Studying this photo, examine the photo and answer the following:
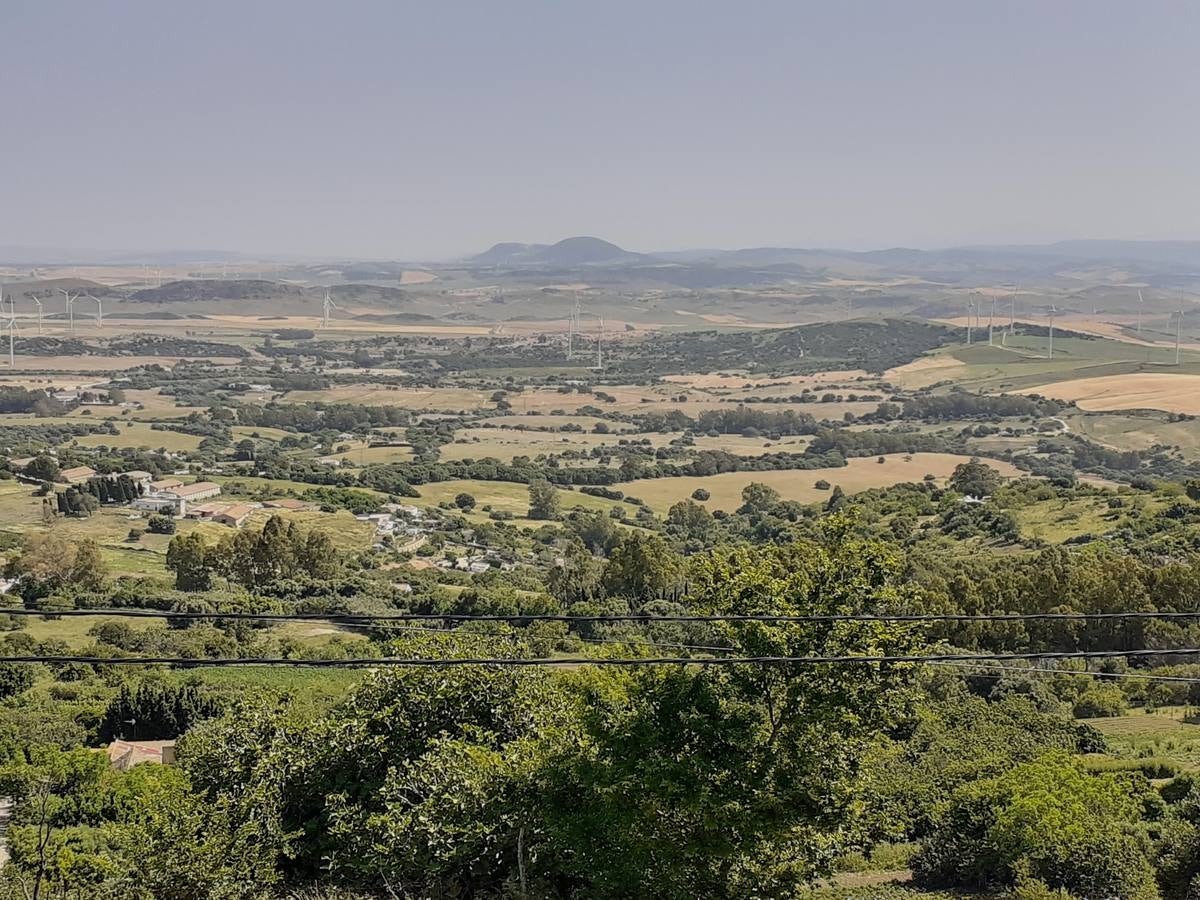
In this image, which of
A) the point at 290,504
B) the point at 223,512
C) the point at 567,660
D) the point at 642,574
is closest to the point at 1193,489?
the point at 642,574

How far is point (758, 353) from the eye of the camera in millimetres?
192000

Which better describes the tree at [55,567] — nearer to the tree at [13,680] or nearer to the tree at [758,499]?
the tree at [13,680]

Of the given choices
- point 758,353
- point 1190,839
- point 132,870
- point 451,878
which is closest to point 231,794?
point 132,870

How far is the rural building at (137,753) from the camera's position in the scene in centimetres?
2502

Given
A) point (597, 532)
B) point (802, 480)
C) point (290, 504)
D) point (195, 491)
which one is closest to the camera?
point (597, 532)

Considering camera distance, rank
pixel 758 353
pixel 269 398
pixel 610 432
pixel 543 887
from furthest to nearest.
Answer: pixel 758 353, pixel 269 398, pixel 610 432, pixel 543 887

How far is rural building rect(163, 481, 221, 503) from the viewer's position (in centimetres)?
7031

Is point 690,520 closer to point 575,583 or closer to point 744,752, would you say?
point 575,583

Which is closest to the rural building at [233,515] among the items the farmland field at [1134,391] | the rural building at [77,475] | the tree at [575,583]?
the rural building at [77,475]

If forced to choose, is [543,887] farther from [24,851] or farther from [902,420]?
[902,420]

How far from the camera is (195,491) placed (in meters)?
72.1

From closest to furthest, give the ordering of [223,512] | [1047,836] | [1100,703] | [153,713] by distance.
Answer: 1. [1047,836]
2. [1100,703]
3. [153,713]
4. [223,512]

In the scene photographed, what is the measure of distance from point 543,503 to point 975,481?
29.8 meters

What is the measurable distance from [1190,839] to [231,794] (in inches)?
490
